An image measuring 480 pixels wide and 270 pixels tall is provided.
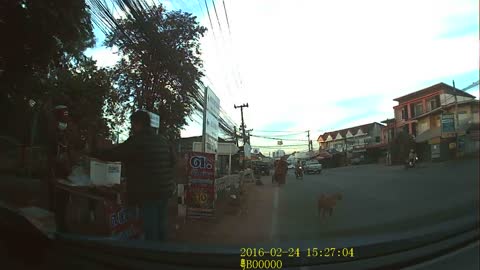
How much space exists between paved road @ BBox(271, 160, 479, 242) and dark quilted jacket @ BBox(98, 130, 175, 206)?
1.55 metres

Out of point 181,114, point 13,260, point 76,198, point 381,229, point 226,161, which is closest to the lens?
point 13,260

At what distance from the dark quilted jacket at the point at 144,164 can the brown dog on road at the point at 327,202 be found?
9.96 ft

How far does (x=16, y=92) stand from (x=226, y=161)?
23.0ft

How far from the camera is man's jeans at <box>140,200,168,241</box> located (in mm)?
4262

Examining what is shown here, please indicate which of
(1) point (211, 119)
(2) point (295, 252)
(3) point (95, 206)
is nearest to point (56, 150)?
(3) point (95, 206)

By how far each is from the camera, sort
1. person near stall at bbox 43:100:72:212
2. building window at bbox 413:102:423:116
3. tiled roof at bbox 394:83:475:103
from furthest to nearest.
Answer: building window at bbox 413:102:423:116
tiled roof at bbox 394:83:475:103
person near stall at bbox 43:100:72:212

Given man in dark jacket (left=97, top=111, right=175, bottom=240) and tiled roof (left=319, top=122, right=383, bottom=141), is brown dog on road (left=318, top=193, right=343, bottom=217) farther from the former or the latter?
man in dark jacket (left=97, top=111, right=175, bottom=240)

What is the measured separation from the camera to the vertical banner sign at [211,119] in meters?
5.92

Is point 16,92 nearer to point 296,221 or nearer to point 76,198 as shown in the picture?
point 76,198

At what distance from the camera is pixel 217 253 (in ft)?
13.3

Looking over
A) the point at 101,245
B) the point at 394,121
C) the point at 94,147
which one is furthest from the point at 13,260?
the point at 394,121

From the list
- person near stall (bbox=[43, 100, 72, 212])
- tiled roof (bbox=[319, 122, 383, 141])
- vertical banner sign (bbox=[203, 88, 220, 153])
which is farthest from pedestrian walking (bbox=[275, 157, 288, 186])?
person near stall (bbox=[43, 100, 72, 212])

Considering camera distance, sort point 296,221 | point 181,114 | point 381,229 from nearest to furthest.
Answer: point 181,114 < point 381,229 < point 296,221

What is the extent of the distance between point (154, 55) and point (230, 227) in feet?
8.25
